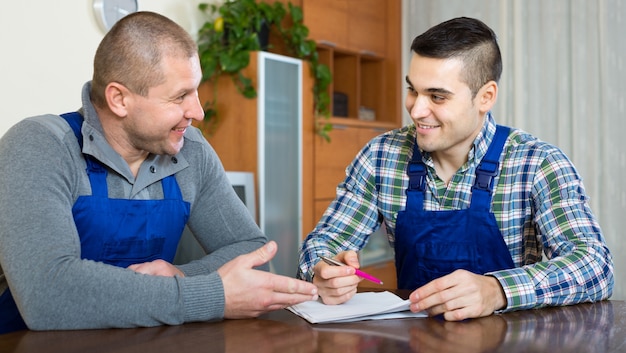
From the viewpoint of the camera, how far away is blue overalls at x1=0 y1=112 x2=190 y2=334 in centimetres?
166

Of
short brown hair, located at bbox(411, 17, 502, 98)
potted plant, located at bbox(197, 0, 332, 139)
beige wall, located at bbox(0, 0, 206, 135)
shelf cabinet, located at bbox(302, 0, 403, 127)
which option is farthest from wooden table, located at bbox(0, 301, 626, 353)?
shelf cabinet, located at bbox(302, 0, 403, 127)

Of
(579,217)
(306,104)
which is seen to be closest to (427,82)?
(579,217)

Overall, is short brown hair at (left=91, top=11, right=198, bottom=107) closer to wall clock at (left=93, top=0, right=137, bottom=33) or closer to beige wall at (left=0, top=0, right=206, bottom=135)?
beige wall at (left=0, top=0, right=206, bottom=135)

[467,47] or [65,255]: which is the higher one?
[467,47]

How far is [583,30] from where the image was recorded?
172 inches

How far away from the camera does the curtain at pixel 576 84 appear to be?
4254 millimetres

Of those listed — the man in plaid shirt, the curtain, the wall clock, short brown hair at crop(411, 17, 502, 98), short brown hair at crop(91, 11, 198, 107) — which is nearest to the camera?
short brown hair at crop(91, 11, 198, 107)

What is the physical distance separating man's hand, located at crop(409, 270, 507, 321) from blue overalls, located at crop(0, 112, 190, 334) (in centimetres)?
68

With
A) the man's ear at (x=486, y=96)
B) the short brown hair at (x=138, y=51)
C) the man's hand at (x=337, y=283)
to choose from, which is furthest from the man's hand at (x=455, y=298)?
the short brown hair at (x=138, y=51)

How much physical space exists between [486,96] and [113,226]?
43.1 inches

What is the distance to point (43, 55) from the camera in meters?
3.15

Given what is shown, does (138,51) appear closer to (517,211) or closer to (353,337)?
(353,337)

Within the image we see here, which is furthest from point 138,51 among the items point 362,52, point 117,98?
point 362,52

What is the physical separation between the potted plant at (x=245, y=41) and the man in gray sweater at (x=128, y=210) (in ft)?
6.50
